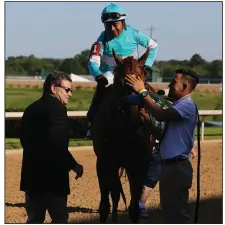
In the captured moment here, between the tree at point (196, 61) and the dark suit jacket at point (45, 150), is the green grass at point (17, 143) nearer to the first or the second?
the dark suit jacket at point (45, 150)

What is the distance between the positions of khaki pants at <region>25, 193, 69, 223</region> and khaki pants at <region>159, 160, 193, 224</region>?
1.00 metres

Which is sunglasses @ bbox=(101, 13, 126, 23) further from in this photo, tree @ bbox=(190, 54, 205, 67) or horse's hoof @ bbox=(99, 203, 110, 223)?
tree @ bbox=(190, 54, 205, 67)

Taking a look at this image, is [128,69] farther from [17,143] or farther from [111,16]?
[17,143]

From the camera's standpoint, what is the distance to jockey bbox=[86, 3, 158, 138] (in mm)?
6680

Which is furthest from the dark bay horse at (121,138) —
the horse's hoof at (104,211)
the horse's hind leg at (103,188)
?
the horse's hoof at (104,211)

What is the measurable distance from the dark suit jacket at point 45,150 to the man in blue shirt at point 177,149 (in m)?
0.88

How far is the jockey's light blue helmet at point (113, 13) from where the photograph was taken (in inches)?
261

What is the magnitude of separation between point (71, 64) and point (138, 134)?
3748cm

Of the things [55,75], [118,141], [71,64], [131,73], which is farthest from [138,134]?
[71,64]

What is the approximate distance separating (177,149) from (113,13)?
7.98 ft

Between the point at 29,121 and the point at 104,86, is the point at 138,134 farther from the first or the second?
the point at 29,121

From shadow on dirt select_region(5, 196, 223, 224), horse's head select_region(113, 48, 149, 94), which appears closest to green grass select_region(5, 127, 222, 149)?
shadow on dirt select_region(5, 196, 223, 224)

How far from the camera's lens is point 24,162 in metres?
5.27

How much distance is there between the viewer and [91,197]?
29.9ft
